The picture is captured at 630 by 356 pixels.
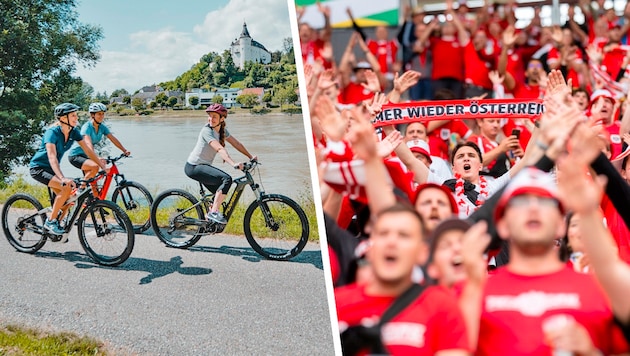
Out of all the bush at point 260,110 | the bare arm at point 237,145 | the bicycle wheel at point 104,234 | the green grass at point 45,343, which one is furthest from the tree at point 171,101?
the green grass at point 45,343

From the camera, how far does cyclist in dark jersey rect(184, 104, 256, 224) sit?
3.98 m

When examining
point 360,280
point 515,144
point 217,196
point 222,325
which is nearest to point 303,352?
point 222,325

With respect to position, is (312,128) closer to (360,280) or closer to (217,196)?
(360,280)

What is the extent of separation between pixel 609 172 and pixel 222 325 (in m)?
2.38

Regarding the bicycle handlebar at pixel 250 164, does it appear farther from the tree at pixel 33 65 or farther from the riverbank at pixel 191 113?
the tree at pixel 33 65

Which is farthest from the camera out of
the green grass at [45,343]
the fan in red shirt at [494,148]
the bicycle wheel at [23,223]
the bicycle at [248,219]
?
the bicycle wheel at [23,223]

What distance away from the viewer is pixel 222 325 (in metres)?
3.41

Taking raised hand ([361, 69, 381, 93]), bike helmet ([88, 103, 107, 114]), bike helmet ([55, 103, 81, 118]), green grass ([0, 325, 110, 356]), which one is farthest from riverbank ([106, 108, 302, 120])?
raised hand ([361, 69, 381, 93])

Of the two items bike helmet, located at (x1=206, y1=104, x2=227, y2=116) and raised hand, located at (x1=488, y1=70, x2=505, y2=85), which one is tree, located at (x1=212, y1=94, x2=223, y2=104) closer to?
bike helmet, located at (x1=206, y1=104, x2=227, y2=116)

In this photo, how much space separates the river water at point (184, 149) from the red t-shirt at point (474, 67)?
7.92ft

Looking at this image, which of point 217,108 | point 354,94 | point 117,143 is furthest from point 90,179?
point 354,94

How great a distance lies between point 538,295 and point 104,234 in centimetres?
309

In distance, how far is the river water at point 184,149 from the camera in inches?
167

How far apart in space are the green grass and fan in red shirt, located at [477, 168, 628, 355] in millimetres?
2316
